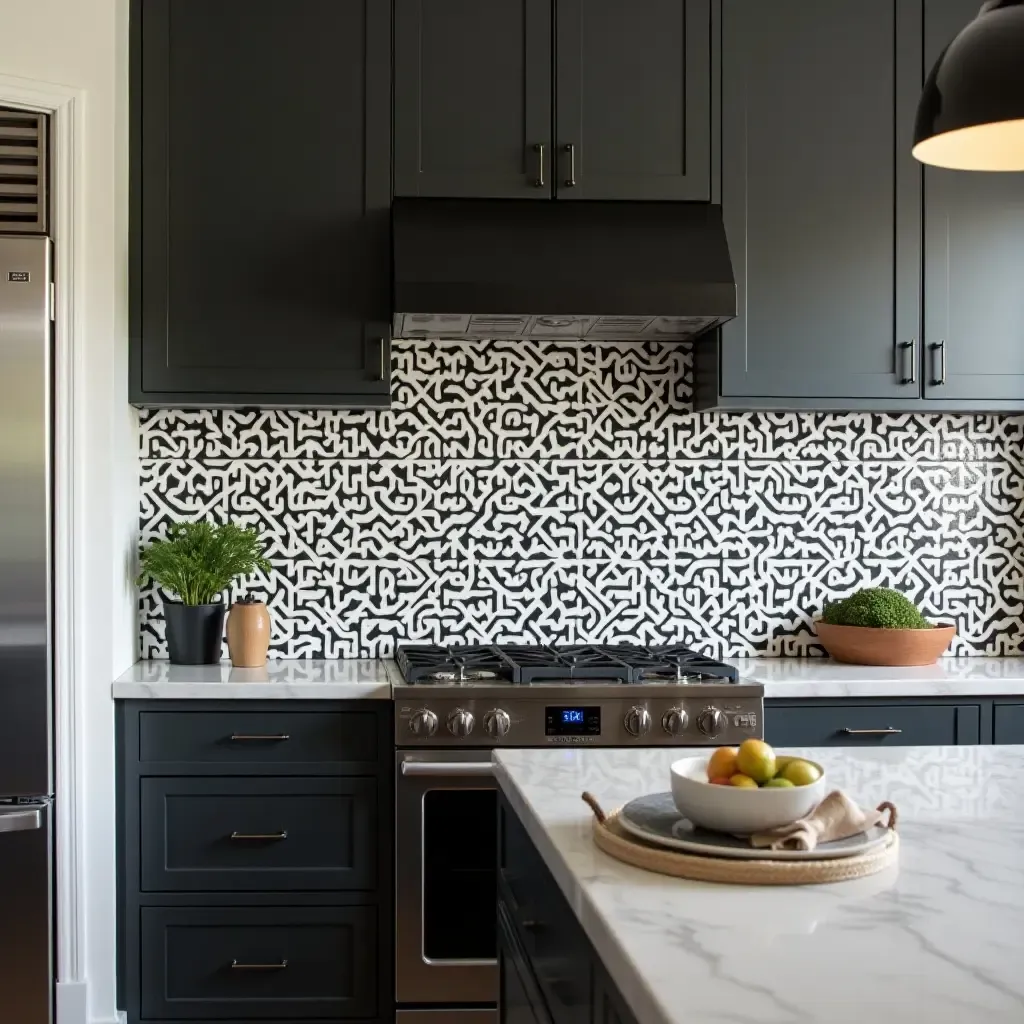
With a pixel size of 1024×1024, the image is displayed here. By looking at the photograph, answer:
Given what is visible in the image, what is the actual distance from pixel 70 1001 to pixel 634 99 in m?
2.73

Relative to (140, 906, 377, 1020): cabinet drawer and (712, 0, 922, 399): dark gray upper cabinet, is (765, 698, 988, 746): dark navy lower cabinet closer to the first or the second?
(712, 0, 922, 399): dark gray upper cabinet

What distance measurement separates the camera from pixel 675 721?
312 centimetres

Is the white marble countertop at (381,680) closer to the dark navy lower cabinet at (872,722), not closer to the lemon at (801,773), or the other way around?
the dark navy lower cabinet at (872,722)

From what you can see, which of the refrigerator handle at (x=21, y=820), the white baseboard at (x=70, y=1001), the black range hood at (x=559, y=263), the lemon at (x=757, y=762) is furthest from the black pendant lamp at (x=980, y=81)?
the white baseboard at (x=70, y=1001)

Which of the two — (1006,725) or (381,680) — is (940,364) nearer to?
(1006,725)

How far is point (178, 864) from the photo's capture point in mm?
3123

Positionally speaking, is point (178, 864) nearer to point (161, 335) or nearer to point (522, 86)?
point (161, 335)

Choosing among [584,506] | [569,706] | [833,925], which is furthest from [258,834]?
[833,925]

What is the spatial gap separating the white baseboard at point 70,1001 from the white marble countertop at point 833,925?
1.76 m

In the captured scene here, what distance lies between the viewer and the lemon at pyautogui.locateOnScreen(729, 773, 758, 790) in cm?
149

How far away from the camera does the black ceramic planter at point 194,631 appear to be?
341 cm

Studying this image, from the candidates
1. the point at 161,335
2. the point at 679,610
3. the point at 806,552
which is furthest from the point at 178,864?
the point at 806,552

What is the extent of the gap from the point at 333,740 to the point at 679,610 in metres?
1.17

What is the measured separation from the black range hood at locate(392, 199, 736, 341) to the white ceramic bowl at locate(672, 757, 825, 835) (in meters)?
1.91
